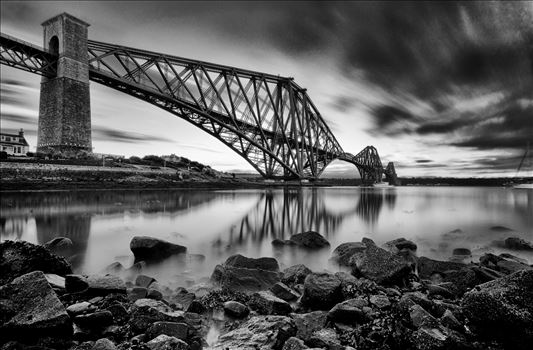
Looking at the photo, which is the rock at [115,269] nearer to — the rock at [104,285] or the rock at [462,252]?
the rock at [104,285]

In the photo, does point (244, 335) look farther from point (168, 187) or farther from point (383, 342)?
point (168, 187)

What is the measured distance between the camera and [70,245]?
841cm

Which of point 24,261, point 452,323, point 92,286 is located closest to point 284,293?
point 452,323

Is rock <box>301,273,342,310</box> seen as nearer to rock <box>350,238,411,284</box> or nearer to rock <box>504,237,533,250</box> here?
rock <box>350,238,411,284</box>

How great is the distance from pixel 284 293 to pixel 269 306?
0.66m

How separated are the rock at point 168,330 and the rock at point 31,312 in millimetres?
876

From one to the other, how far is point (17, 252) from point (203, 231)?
25.7ft

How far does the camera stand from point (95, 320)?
10.9 ft

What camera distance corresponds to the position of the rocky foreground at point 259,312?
9.46 feet

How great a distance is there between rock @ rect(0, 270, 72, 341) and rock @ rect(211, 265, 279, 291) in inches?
93.5

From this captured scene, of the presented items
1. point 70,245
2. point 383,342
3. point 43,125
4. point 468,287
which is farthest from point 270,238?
point 43,125

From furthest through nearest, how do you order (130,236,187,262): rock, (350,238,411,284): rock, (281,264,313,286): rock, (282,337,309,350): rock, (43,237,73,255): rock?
(43,237,73,255): rock < (130,236,187,262): rock < (281,264,313,286): rock < (350,238,411,284): rock < (282,337,309,350): rock

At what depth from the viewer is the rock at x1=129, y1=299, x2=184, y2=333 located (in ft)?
10.9

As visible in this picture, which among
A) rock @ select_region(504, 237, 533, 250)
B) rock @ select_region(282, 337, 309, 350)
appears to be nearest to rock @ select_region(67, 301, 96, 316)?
rock @ select_region(282, 337, 309, 350)
